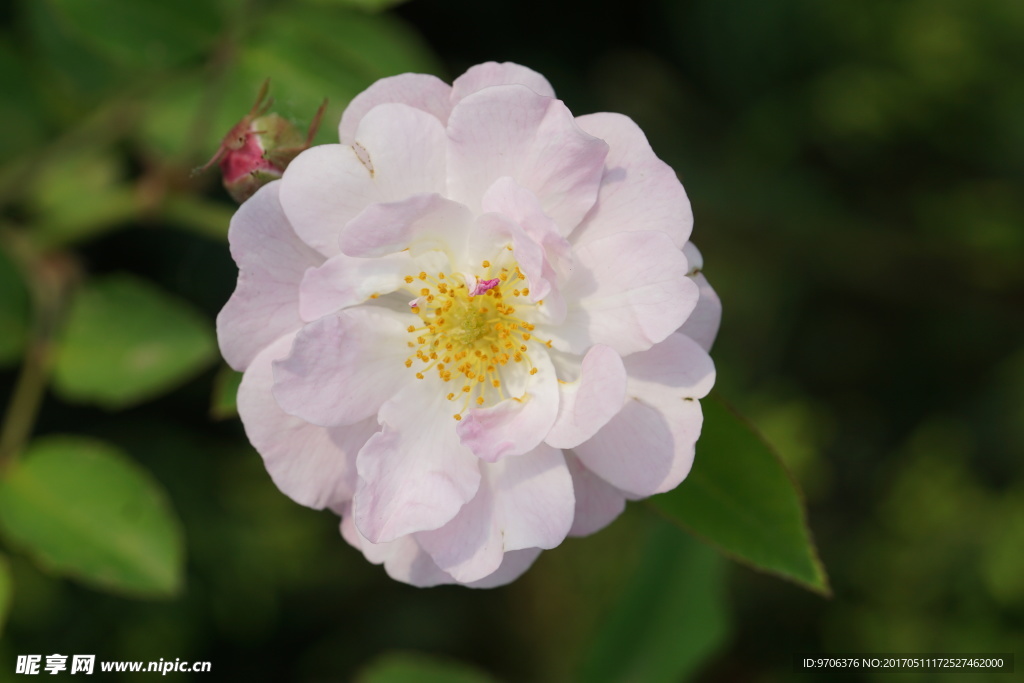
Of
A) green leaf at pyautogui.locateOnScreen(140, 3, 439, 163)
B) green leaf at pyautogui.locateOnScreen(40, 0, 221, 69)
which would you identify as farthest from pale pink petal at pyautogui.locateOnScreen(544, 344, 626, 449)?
green leaf at pyautogui.locateOnScreen(40, 0, 221, 69)

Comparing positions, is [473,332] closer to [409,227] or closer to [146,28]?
[409,227]

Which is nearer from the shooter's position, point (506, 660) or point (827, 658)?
point (827, 658)

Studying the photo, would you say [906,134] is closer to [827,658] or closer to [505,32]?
[505,32]

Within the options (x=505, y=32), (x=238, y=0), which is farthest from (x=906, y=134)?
(x=238, y=0)

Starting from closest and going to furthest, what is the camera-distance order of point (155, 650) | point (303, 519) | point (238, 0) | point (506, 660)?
1. point (238, 0)
2. point (155, 650)
3. point (303, 519)
4. point (506, 660)

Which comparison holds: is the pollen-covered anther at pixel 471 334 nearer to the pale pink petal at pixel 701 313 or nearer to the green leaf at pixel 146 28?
the pale pink petal at pixel 701 313

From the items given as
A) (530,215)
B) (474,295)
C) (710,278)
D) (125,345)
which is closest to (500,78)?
(530,215)
